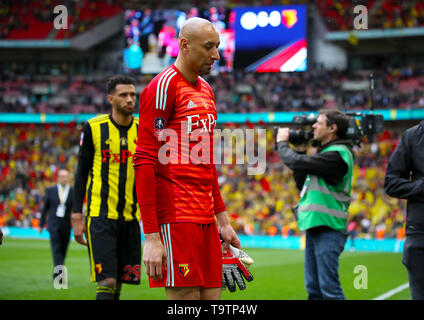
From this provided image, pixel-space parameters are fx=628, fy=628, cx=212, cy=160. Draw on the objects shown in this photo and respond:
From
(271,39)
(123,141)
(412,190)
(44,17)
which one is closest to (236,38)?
(271,39)

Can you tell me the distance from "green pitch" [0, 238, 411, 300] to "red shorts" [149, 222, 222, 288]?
5.12m

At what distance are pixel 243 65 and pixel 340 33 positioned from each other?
6.25 metres

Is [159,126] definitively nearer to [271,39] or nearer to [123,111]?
[123,111]

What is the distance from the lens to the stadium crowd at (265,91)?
3028 cm

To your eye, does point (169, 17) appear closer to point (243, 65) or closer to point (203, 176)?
point (243, 65)

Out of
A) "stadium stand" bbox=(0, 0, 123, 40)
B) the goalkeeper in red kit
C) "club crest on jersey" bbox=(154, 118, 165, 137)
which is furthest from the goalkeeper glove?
"stadium stand" bbox=(0, 0, 123, 40)

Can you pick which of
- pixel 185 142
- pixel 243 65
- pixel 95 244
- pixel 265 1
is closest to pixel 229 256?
pixel 185 142

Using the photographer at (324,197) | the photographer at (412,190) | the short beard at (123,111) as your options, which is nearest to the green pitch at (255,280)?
the photographer at (324,197)

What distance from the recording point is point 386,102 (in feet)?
→ 97.6

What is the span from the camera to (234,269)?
382 cm

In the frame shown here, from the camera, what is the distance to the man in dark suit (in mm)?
10570

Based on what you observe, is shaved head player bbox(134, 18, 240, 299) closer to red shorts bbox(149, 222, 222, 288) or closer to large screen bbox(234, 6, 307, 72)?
red shorts bbox(149, 222, 222, 288)

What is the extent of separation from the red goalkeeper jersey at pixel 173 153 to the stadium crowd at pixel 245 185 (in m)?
15.4

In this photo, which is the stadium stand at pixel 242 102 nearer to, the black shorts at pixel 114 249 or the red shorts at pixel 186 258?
the black shorts at pixel 114 249
